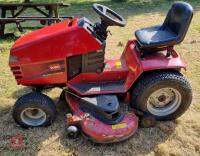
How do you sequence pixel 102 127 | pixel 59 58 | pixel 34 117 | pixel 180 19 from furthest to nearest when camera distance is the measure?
pixel 34 117
pixel 180 19
pixel 59 58
pixel 102 127

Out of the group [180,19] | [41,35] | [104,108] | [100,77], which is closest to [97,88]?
[100,77]

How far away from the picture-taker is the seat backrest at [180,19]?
358 centimetres

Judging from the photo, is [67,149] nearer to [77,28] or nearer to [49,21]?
[77,28]

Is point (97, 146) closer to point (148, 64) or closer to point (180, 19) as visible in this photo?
point (148, 64)

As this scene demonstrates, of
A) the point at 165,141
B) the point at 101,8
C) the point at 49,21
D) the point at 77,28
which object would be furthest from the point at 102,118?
the point at 49,21

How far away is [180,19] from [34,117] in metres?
1.86

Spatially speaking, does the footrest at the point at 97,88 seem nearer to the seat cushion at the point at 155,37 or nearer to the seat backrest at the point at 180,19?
the seat cushion at the point at 155,37

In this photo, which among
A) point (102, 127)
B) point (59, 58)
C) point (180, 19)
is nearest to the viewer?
point (102, 127)

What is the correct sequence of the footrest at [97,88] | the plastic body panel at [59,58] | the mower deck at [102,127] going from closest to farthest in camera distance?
the mower deck at [102,127], the plastic body panel at [59,58], the footrest at [97,88]

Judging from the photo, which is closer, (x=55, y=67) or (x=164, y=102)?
(x=55, y=67)

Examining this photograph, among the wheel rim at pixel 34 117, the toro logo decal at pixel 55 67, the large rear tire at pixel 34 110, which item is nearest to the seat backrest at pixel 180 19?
the toro logo decal at pixel 55 67

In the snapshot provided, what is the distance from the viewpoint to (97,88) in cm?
375

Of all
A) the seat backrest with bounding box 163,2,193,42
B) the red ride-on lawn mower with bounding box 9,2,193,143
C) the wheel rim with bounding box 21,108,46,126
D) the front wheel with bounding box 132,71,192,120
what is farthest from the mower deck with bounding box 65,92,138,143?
the seat backrest with bounding box 163,2,193,42

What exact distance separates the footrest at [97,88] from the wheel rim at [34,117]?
1.45ft
